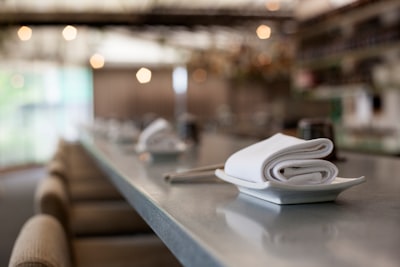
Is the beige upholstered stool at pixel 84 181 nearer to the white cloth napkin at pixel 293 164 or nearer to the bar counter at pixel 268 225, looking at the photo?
the bar counter at pixel 268 225

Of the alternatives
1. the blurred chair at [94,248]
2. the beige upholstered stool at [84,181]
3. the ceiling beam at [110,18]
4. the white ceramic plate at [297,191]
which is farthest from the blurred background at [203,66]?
the white ceramic plate at [297,191]

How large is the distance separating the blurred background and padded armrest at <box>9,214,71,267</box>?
2.69 meters

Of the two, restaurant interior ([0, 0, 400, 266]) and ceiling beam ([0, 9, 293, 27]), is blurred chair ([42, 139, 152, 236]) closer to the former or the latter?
restaurant interior ([0, 0, 400, 266])

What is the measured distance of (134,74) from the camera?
50.4 ft

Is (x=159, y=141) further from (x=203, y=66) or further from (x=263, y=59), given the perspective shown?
(x=203, y=66)

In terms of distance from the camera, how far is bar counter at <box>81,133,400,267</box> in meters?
0.73

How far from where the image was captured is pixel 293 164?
3.52 ft

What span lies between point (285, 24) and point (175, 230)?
356 inches

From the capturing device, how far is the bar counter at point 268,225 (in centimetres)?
73

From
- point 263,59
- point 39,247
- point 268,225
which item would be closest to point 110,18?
point 263,59

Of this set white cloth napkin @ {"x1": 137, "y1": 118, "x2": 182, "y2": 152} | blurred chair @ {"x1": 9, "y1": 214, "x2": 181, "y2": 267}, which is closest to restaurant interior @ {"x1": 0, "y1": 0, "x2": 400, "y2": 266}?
blurred chair @ {"x1": 9, "y1": 214, "x2": 181, "y2": 267}

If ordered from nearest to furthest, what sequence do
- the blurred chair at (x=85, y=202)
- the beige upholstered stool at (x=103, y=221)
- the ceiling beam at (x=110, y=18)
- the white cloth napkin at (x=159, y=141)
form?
the blurred chair at (x=85, y=202) < the white cloth napkin at (x=159, y=141) < the beige upholstered stool at (x=103, y=221) < the ceiling beam at (x=110, y=18)

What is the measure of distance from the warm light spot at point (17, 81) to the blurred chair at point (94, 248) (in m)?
11.2

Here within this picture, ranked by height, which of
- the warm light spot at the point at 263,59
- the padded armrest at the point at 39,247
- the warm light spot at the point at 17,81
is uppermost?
the warm light spot at the point at 263,59
